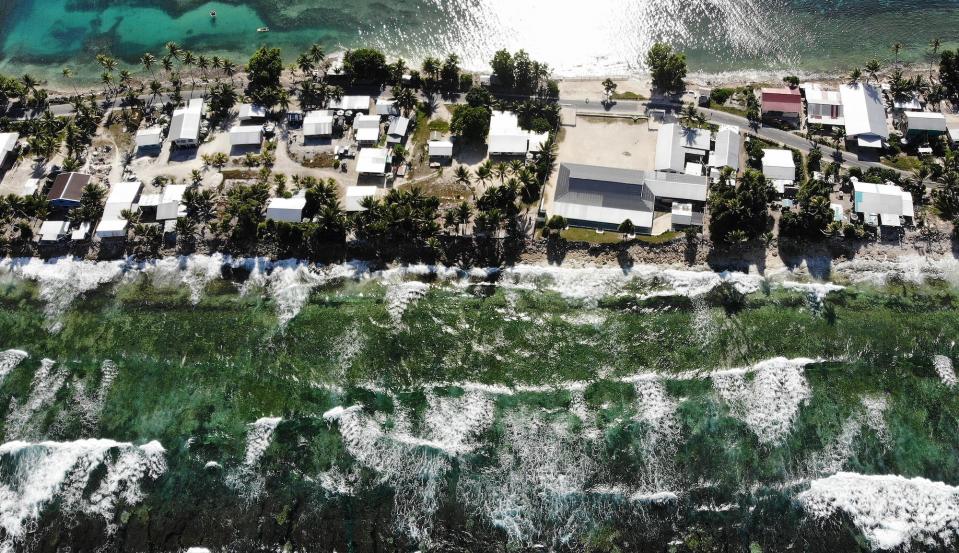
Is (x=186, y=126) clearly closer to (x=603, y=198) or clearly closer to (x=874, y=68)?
(x=603, y=198)

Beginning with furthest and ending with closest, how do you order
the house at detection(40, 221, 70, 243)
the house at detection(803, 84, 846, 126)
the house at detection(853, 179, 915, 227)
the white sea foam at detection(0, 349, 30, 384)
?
the house at detection(803, 84, 846, 126) → the house at detection(40, 221, 70, 243) → the house at detection(853, 179, 915, 227) → the white sea foam at detection(0, 349, 30, 384)

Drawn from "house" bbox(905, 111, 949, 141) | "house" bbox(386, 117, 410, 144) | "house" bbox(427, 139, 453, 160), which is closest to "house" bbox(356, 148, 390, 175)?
"house" bbox(386, 117, 410, 144)

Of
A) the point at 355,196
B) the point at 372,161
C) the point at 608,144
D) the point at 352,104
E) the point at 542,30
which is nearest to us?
the point at 355,196

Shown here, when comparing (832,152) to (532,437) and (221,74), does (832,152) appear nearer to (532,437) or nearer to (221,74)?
(532,437)

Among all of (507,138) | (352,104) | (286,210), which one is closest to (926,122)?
(507,138)

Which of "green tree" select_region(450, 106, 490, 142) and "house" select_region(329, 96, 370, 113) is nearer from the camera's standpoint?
"green tree" select_region(450, 106, 490, 142)

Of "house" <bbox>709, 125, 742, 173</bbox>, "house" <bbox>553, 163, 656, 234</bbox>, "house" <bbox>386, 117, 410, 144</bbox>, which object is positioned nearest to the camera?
"house" <bbox>553, 163, 656, 234</bbox>

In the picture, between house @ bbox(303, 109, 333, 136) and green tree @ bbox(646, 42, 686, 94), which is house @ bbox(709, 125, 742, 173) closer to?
green tree @ bbox(646, 42, 686, 94)
